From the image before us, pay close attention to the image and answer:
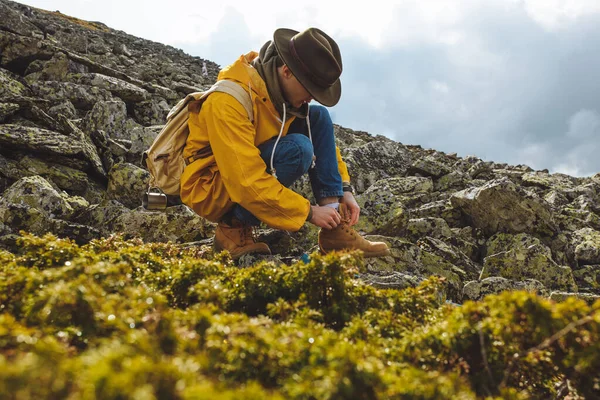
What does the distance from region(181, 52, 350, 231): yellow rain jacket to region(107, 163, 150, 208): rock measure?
11.9ft

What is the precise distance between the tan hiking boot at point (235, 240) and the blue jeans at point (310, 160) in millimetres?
147

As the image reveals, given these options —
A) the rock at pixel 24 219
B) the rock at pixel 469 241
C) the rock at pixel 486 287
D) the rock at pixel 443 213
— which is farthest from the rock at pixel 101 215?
the rock at pixel 443 213

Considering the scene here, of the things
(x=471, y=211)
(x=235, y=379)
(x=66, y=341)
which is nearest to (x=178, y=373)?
(x=235, y=379)

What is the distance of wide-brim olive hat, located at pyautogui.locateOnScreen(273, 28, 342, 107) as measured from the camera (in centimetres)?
576

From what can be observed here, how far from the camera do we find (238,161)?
541 cm

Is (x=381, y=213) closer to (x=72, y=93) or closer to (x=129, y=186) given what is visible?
(x=129, y=186)

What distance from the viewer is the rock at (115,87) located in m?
16.5

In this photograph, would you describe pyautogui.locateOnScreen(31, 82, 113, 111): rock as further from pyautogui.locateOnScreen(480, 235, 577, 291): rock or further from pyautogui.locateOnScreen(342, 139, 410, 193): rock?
pyautogui.locateOnScreen(480, 235, 577, 291): rock

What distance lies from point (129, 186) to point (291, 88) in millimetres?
4996

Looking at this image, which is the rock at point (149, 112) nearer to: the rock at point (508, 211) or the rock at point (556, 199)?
the rock at point (508, 211)

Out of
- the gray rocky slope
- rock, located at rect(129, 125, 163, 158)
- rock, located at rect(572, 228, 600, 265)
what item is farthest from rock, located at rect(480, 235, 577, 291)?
rock, located at rect(129, 125, 163, 158)

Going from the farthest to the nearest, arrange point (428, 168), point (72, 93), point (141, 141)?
point (428, 168) → point (72, 93) → point (141, 141)

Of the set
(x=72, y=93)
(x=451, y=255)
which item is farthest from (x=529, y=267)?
(x=72, y=93)

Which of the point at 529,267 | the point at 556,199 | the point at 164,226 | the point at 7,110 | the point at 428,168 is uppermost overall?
the point at 556,199
